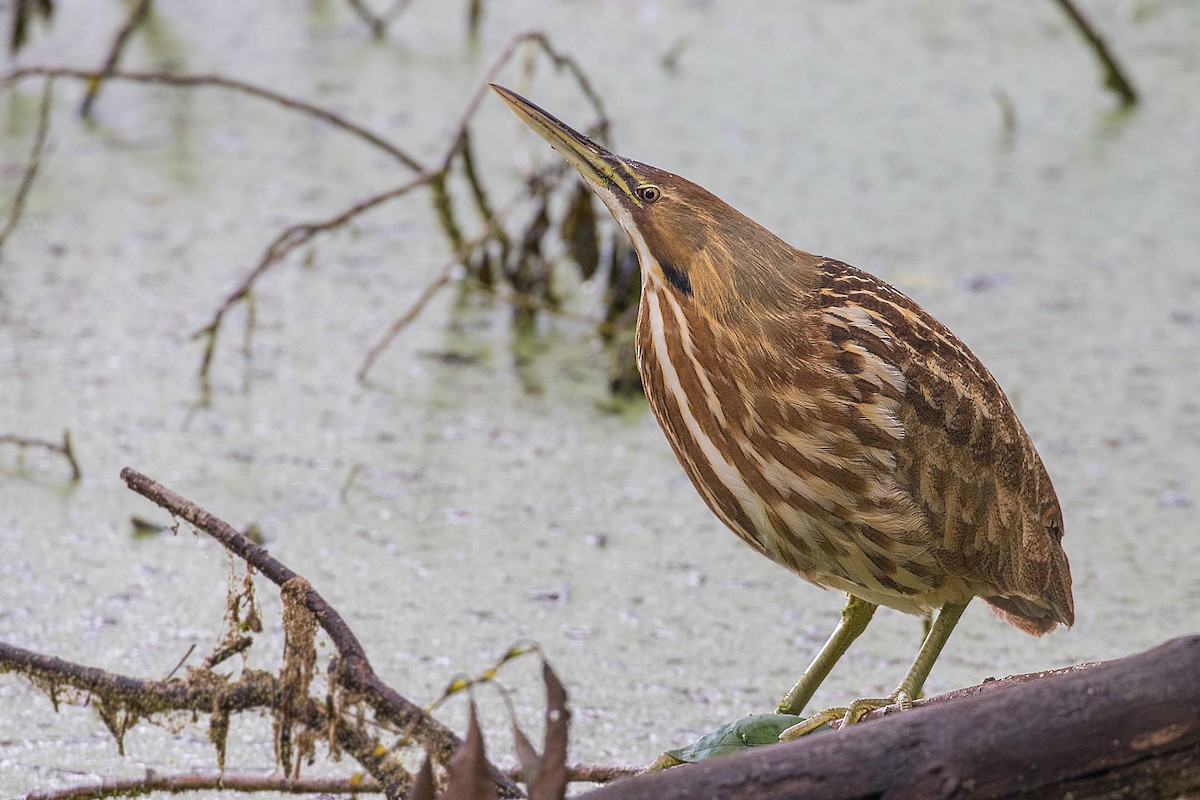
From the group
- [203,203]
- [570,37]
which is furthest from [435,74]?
[203,203]

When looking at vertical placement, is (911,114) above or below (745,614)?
above

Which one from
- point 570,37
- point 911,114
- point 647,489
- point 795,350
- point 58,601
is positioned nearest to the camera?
point 795,350

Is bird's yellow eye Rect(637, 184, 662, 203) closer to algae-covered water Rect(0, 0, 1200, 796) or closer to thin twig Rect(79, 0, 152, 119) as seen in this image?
algae-covered water Rect(0, 0, 1200, 796)

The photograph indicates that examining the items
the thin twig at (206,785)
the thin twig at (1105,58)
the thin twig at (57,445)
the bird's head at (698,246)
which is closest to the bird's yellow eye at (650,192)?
the bird's head at (698,246)

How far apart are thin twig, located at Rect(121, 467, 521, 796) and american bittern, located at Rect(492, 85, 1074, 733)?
13.7 inches

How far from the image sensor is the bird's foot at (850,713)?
1.43 m

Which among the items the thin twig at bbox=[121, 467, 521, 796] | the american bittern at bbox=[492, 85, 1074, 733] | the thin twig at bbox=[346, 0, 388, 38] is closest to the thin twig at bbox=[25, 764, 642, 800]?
the thin twig at bbox=[121, 467, 521, 796]

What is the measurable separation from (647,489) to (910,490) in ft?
3.41

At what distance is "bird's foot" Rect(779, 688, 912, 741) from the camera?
143 cm

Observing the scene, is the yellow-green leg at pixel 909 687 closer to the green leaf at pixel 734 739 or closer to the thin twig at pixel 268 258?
the green leaf at pixel 734 739

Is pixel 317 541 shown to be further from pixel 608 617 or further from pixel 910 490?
pixel 910 490

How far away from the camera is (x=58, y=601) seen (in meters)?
2.04

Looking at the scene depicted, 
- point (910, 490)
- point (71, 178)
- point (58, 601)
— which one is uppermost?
point (910, 490)

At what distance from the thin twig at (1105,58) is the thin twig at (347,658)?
3122mm
